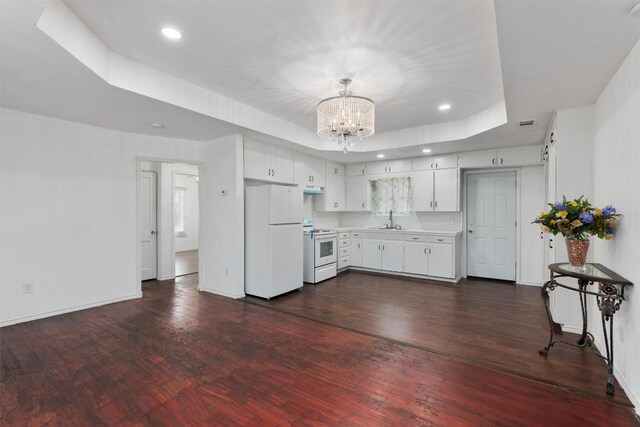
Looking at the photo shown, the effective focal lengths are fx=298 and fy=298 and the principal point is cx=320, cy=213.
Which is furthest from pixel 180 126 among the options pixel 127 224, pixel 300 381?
pixel 300 381

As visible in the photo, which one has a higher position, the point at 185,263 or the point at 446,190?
the point at 446,190

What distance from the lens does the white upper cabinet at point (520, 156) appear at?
5.02m

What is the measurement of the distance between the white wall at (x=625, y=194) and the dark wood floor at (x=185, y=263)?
6.51 metres

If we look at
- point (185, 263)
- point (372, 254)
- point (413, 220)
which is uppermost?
point (413, 220)

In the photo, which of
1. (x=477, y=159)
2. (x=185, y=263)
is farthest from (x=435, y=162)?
(x=185, y=263)

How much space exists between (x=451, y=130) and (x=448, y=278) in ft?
8.60

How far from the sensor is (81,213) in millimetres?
3967

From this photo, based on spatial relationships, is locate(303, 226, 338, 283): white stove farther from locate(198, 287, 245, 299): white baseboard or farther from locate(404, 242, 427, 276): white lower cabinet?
locate(404, 242, 427, 276): white lower cabinet

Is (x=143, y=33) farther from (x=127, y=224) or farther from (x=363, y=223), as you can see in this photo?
(x=363, y=223)

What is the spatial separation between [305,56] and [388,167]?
13.2 feet

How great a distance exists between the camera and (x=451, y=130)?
467 cm

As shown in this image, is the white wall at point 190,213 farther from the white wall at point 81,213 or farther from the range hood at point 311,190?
the range hood at point 311,190

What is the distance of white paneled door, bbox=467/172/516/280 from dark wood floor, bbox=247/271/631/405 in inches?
12.6

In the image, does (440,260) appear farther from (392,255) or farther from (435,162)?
(435,162)
